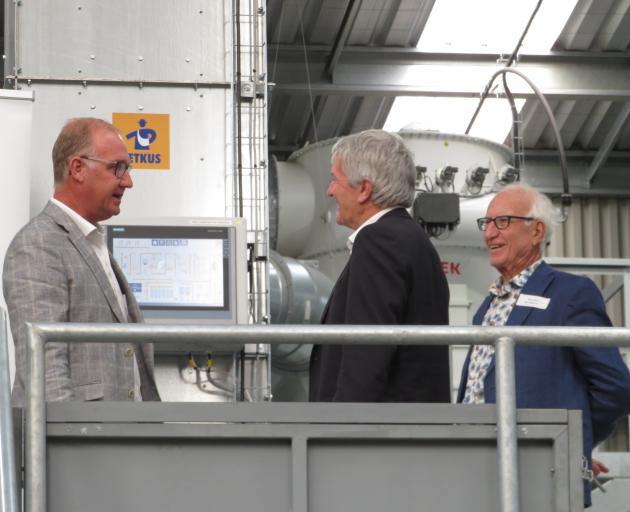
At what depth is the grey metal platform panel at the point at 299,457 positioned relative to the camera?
2.86 m

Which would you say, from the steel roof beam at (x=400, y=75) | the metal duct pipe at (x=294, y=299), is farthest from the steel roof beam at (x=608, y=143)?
the metal duct pipe at (x=294, y=299)

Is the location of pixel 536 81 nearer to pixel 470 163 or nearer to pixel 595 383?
pixel 470 163

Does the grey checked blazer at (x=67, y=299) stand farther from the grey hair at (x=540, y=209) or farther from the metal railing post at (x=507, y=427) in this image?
the grey hair at (x=540, y=209)

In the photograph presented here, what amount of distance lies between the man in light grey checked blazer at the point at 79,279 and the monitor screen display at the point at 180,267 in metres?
1.58

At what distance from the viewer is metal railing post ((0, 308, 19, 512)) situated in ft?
8.20

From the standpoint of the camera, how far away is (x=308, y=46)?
13.0 meters

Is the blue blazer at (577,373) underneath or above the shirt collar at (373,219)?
underneath

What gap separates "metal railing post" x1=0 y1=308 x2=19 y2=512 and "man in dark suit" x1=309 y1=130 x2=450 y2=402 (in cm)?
110

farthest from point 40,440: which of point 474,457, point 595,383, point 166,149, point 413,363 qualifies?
point 166,149

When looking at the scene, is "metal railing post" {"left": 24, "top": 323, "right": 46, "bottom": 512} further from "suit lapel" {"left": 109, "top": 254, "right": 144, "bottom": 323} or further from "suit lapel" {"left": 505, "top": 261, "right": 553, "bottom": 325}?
"suit lapel" {"left": 505, "top": 261, "right": 553, "bottom": 325}

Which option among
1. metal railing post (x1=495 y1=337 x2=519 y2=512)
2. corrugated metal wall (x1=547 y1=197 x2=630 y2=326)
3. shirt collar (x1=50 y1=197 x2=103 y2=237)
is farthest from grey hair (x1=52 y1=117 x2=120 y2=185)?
corrugated metal wall (x1=547 y1=197 x2=630 y2=326)

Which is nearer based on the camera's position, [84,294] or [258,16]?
[84,294]

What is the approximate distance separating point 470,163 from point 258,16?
499 centimetres

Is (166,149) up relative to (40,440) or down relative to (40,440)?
up
